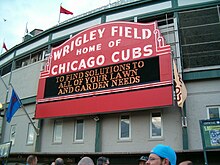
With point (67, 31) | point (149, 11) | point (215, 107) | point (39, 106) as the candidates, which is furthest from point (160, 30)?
point (39, 106)

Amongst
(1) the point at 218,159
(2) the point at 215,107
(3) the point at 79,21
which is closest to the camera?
(1) the point at 218,159

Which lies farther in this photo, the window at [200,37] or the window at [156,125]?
the window at [200,37]

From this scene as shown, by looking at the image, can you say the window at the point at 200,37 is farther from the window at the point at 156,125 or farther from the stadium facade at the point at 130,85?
the window at the point at 156,125

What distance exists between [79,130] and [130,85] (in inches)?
157

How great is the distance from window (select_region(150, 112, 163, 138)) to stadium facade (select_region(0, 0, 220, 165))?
0.03 metres

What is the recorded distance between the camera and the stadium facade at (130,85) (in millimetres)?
11570

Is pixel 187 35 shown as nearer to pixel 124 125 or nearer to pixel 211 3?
pixel 211 3

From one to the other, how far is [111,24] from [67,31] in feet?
13.0

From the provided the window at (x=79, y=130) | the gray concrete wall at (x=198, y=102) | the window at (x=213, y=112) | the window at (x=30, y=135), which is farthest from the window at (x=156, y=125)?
the window at (x=30, y=135)

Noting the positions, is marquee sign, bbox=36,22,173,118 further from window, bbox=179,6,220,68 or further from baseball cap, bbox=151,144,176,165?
baseball cap, bbox=151,144,176,165

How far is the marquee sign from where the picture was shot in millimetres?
11812

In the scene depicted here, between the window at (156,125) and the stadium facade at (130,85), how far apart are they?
0.09 ft

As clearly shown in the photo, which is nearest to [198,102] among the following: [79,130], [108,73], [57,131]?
[108,73]

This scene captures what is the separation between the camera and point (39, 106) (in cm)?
1507
